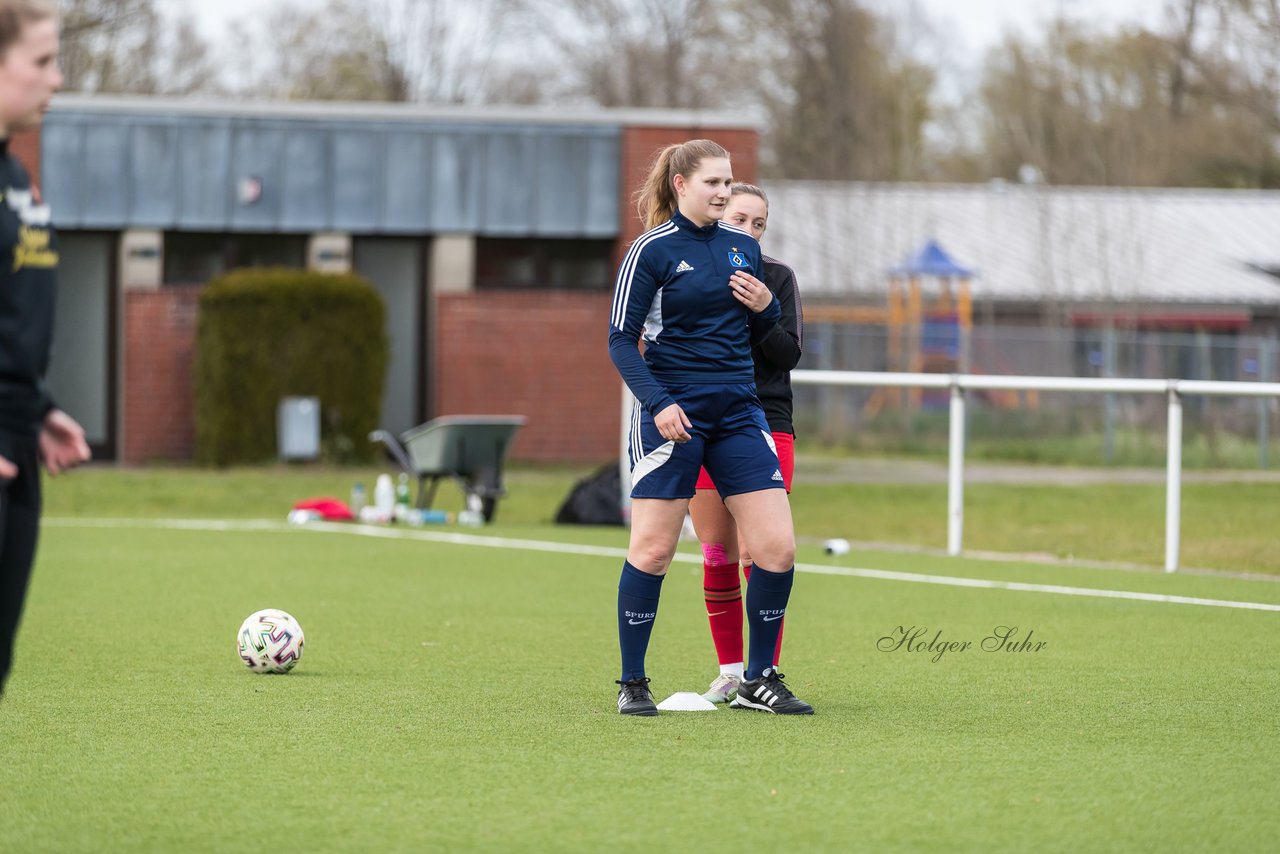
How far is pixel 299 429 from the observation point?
20.4 meters

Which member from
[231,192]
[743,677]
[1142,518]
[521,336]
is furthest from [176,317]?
[743,677]

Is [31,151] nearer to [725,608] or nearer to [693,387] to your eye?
[725,608]

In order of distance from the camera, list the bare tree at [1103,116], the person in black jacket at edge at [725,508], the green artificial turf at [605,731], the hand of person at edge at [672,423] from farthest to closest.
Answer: the bare tree at [1103,116] → the person in black jacket at edge at [725,508] → the hand of person at edge at [672,423] → the green artificial turf at [605,731]

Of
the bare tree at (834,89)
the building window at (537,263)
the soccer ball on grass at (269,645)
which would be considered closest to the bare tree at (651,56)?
the bare tree at (834,89)

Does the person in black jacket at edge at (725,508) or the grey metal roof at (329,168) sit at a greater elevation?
the grey metal roof at (329,168)

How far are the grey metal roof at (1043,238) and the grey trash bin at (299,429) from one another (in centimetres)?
1110

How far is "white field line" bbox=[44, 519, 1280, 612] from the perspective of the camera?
10.0m

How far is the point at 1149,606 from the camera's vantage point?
955 centimetres

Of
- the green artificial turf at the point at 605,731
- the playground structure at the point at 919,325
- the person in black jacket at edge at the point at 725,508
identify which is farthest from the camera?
the playground structure at the point at 919,325

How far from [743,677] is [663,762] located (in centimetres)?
115

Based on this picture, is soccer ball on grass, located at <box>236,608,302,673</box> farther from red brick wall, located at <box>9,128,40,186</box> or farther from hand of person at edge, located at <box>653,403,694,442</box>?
red brick wall, located at <box>9,128,40,186</box>

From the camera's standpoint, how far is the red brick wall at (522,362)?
73.0 feet

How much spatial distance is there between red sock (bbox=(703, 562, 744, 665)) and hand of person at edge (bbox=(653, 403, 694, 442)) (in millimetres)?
938

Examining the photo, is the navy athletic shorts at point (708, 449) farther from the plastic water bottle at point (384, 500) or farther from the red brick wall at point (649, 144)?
the red brick wall at point (649, 144)
